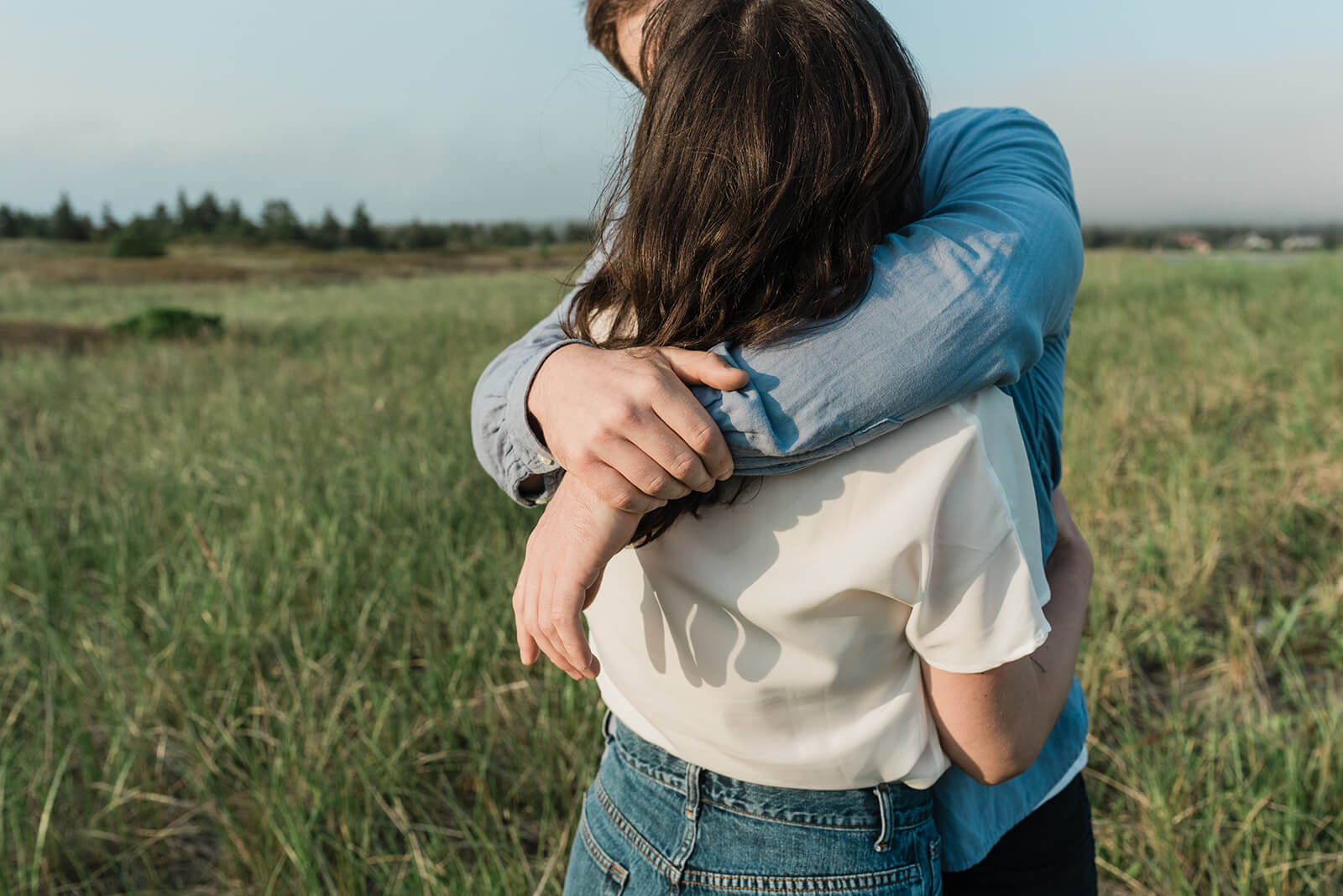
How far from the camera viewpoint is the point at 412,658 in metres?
2.45

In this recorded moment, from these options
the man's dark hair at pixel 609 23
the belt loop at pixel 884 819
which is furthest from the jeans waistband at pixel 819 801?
the man's dark hair at pixel 609 23

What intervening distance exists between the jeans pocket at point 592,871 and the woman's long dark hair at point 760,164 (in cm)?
54

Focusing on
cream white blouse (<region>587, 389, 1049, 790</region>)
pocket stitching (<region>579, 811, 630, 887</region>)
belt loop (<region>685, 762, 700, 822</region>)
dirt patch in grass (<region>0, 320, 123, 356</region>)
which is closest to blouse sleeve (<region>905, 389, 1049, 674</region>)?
cream white blouse (<region>587, 389, 1049, 790</region>)

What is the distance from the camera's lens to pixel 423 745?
6.68 ft

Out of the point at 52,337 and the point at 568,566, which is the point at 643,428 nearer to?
the point at 568,566

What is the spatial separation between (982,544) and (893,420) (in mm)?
120

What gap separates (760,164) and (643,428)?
213 millimetres

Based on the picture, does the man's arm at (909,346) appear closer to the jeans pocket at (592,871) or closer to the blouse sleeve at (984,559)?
the blouse sleeve at (984,559)

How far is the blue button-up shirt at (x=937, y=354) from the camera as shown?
2.14 feet

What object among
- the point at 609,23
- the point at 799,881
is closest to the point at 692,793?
the point at 799,881

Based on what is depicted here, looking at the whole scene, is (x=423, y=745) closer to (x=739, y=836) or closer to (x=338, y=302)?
(x=739, y=836)

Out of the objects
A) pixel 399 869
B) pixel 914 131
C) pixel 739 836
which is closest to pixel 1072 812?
pixel 739 836

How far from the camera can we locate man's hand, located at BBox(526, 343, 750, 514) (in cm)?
64

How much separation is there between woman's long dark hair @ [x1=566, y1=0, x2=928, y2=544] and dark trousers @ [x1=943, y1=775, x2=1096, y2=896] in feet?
2.16
